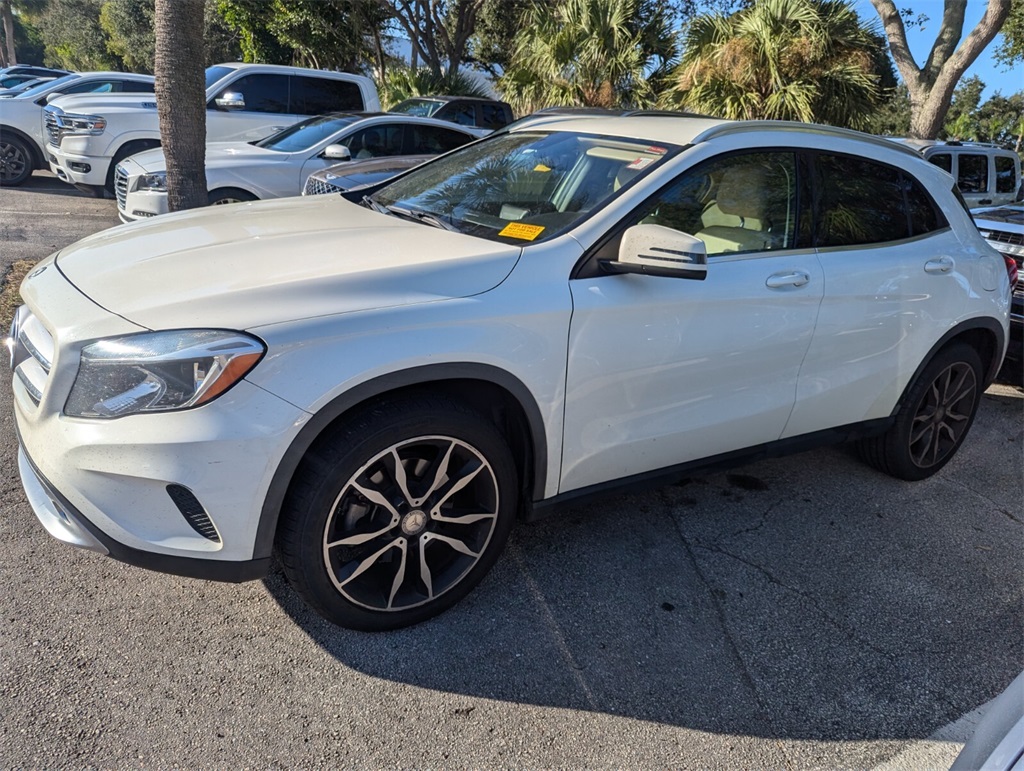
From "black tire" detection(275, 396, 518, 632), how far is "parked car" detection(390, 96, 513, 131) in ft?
36.3

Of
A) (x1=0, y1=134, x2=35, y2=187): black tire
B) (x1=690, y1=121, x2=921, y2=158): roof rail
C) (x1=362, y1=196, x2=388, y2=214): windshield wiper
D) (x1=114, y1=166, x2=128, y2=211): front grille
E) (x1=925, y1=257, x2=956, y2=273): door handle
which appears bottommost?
(x1=0, y1=134, x2=35, y2=187): black tire

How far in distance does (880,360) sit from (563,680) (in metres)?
2.21

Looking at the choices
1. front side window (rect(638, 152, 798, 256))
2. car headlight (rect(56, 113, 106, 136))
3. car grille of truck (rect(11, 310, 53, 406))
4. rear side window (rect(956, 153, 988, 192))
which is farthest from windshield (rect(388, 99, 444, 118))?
car grille of truck (rect(11, 310, 53, 406))

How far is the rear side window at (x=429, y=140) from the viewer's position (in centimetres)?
901

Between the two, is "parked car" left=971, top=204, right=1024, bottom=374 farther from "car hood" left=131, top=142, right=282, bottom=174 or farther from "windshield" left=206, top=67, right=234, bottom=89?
"windshield" left=206, top=67, right=234, bottom=89

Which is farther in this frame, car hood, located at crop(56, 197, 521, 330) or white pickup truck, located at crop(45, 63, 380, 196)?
white pickup truck, located at crop(45, 63, 380, 196)

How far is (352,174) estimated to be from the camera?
703 cm

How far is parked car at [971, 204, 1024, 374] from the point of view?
5707 mm

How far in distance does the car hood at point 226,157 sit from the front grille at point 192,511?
19.2 feet

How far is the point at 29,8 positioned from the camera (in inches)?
1806

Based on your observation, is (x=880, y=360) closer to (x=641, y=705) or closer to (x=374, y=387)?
(x=641, y=705)

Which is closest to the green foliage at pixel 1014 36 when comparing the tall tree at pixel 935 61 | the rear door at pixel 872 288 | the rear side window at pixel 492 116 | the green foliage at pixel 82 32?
the tall tree at pixel 935 61

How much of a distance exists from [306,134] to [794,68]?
674 cm

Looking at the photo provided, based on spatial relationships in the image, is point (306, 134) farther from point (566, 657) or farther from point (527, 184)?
point (566, 657)
